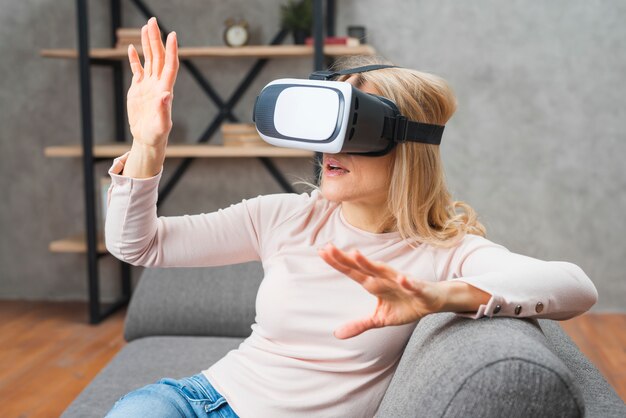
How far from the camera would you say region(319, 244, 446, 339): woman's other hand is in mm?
926

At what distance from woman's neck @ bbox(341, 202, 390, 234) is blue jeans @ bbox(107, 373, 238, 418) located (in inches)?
15.1

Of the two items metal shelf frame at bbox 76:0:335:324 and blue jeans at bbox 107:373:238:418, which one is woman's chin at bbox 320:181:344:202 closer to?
blue jeans at bbox 107:373:238:418

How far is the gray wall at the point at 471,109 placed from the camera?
3533 mm

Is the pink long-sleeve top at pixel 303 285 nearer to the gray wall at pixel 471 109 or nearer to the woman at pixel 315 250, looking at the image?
the woman at pixel 315 250

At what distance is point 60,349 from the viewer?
10.3 ft

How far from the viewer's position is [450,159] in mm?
3650

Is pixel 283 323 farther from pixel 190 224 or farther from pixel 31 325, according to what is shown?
pixel 31 325

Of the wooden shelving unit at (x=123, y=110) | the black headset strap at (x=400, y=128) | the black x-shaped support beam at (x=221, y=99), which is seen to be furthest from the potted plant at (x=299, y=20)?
the black headset strap at (x=400, y=128)

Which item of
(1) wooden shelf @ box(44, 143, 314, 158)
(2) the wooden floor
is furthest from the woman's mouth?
(1) wooden shelf @ box(44, 143, 314, 158)

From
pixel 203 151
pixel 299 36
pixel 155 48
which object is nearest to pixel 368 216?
pixel 155 48

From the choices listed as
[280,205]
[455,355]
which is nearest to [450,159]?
[280,205]

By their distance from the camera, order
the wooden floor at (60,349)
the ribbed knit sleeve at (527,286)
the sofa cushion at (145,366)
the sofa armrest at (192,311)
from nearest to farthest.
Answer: the ribbed knit sleeve at (527,286) < the sofa cushion at (145,366) < the sofa armrest at (192,311) < the wooden floor at (60,349)

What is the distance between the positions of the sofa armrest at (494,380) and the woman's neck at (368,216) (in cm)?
35

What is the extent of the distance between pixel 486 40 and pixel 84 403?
2593 mm
